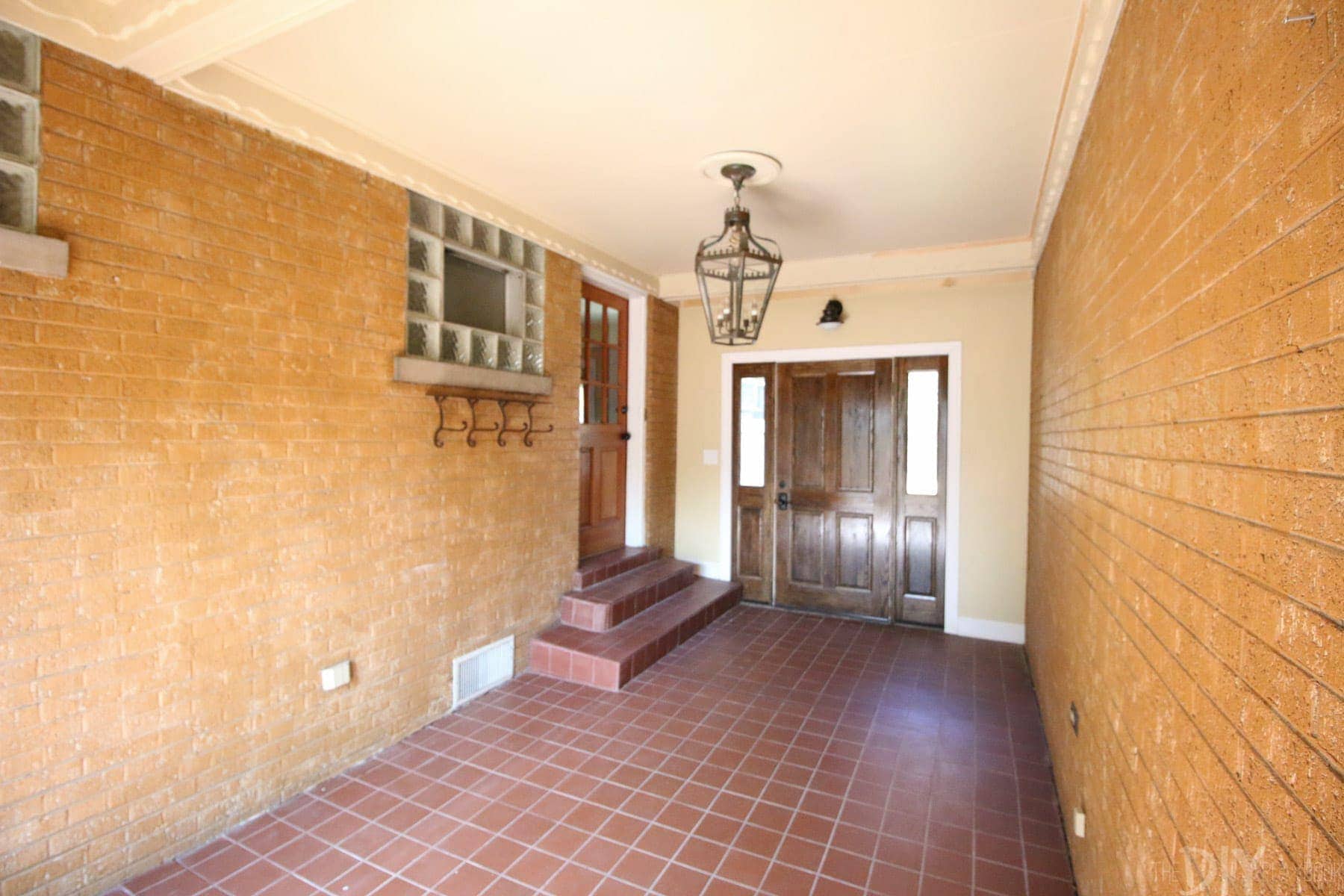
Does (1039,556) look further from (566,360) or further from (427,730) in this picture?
(427,730)

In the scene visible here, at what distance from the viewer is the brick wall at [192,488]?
1879mm

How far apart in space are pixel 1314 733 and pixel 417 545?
3162 mm

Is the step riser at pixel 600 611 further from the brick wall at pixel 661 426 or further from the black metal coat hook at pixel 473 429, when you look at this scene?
the black metal coat hook at pixel 473 429

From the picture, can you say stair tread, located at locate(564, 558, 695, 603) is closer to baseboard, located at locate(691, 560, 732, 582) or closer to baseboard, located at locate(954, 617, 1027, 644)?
baseboard, located at locate(691, 560, 732, 582)

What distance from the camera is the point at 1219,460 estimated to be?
0.95 metres

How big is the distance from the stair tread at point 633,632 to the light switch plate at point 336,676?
1354 mm

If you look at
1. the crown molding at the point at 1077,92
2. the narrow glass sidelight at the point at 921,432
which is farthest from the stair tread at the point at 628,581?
the crown molding at the point at 1077,92

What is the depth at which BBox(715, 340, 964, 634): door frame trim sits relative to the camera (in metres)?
4.69

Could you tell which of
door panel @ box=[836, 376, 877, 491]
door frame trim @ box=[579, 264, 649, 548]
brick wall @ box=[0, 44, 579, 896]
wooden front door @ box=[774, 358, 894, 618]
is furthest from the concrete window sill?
door panel @ box=[836, 376, 877, 491]

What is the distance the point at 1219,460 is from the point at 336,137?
3.13 meters

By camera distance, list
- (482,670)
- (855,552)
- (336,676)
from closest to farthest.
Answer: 1. (336,676)
2. (482,670)
3. (855,552)

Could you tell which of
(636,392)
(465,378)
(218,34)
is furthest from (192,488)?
(636,392)

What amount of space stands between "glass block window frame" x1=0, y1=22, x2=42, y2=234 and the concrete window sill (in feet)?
0.30

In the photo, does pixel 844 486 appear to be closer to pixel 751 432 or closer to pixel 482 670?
pixel 751 432
